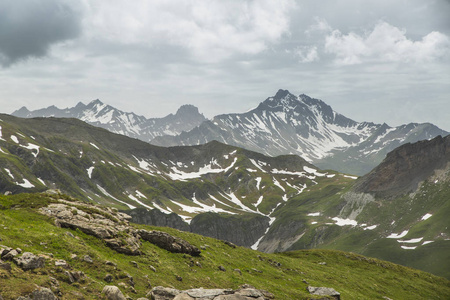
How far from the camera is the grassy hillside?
22234 millimetres

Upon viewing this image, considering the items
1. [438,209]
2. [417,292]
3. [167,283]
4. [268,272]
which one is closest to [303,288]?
[268,272]

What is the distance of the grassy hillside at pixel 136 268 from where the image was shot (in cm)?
2223

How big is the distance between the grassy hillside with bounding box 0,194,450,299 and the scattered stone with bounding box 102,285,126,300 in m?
0.68

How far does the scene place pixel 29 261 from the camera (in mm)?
22141

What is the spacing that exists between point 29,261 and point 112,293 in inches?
246

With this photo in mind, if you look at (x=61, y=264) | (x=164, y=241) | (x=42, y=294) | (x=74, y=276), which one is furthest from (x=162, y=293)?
(x=164, y=241)

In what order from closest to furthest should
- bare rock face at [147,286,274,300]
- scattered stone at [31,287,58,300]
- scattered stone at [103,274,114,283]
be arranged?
scattered stone at [31,287,58,300] < bare rock face at [147,286,274,300] < scattered stone at [103,274,114,283]

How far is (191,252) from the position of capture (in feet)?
126

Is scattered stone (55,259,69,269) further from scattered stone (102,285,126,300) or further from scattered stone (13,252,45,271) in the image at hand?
scattered stone (102,285,126,300)

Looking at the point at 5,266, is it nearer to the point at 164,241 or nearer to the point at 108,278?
the point at 108,278

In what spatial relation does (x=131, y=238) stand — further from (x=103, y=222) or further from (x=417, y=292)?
(x=417, y=292)

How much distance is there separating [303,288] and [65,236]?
30251 mm

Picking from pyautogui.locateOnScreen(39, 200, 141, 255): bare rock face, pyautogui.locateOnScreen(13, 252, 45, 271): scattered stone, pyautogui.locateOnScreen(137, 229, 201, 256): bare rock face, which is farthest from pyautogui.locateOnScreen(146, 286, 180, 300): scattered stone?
pyautogui.locateOnScreen(137, 229, 201, 256): bare rock face

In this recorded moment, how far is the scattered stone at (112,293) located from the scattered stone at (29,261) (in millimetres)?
5000
